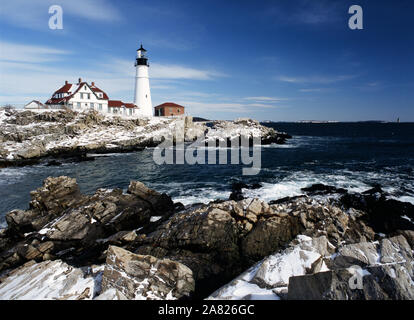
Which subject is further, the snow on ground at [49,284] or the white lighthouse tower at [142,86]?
the white lighthouse tower at [142,86]

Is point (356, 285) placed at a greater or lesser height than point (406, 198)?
greater

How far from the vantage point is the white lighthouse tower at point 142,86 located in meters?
62.8

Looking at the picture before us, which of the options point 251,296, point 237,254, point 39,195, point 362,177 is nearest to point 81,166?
point 39,195

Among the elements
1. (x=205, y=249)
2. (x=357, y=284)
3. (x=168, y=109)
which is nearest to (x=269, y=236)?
(x=205, y=249)

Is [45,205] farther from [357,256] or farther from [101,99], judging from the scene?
[101,99]

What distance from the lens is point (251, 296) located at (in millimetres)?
5977

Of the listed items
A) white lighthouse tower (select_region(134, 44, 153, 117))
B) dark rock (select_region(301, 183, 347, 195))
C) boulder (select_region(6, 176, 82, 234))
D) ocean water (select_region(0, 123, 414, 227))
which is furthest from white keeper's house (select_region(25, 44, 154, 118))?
dark rock (select_region(301, 183, 347, 195))

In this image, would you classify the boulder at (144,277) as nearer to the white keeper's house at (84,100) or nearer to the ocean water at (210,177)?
the ocean water at (210,177)

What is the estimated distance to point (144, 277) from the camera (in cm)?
688

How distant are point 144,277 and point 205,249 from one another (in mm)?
3484

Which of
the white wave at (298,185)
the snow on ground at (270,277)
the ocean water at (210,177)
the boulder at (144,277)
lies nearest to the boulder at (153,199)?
the ocean water at (210,177)

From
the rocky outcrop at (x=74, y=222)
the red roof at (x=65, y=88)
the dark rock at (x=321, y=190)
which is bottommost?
the rocky outcrop at (x=74, y=222)

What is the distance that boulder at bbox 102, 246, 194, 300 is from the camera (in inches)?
254

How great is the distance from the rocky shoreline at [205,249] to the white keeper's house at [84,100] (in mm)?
49586
